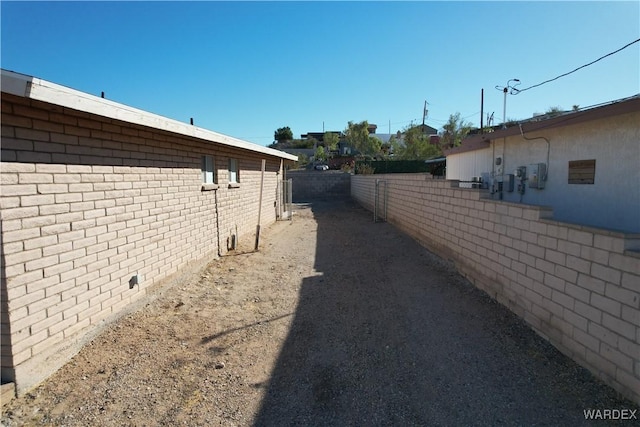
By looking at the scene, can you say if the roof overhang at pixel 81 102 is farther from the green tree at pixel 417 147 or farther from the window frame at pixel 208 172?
the green tree at pixel 417 147

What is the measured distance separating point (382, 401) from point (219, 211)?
5.90 meters

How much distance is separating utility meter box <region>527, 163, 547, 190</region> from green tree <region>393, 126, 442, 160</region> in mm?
23993

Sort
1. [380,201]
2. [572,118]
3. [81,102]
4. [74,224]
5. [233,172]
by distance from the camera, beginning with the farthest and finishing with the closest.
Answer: [380,201]
[233,172]
[572,118]
[74,224]
[81,102]

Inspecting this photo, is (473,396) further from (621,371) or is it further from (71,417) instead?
(71,417)

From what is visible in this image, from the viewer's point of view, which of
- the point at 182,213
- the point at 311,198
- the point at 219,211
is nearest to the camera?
the point at 182,213

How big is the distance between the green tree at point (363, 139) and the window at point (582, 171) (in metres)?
39.6

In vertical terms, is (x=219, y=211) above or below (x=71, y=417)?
above

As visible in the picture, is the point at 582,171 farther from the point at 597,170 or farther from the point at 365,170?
the point at 365,170

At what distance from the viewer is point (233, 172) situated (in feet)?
30.5

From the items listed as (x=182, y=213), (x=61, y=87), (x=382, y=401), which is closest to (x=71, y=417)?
(x=382, y=401)

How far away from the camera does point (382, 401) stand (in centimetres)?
310

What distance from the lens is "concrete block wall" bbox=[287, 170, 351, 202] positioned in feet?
88.7

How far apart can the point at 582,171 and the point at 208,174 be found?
6.80m

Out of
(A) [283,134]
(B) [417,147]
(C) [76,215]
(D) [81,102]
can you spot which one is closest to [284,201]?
(C) [76,215]
